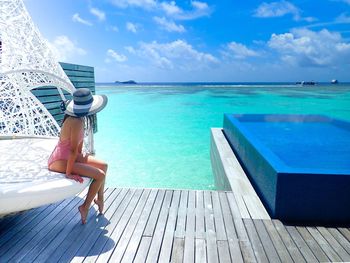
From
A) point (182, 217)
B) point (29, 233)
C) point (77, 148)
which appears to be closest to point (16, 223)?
point (29, 233)

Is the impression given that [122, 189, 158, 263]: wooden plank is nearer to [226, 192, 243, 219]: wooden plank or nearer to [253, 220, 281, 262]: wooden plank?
[226, 192, 243, 219]: wooden plank

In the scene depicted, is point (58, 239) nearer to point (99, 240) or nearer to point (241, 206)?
point (99, 240)

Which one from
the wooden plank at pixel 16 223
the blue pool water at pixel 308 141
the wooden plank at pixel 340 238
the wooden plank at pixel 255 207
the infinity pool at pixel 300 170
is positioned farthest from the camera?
the blue pool water at pixel 308 141

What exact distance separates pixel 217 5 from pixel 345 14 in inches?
947

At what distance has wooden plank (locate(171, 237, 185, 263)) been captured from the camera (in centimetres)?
199

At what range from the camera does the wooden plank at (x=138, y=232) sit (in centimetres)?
203

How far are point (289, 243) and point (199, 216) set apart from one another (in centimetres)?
79

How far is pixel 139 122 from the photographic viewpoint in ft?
45.5

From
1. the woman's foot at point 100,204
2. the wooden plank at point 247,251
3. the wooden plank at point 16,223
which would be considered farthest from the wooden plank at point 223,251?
the wooden plank at point 16,223

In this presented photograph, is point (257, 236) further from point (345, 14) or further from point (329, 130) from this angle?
point (345, 14)

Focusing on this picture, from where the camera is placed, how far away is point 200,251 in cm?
208

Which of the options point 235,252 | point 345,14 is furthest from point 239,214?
point 345,14

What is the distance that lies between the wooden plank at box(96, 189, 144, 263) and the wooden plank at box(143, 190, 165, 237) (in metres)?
0.20

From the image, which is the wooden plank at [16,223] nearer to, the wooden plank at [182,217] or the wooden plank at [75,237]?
the wooden plank at [75,237]
